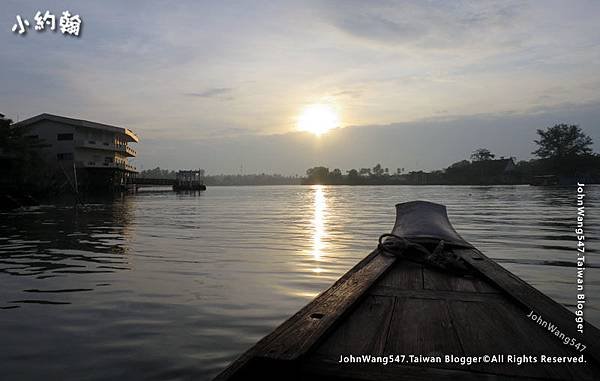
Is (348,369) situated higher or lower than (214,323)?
higher

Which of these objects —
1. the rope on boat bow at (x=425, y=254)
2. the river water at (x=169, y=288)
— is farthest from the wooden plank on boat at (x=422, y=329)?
the river water at (x=169, y=288)

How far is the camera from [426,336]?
2.80 meters

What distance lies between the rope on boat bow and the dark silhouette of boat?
36 centimetres

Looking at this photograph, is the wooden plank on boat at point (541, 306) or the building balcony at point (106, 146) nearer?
the wooden plank on boat at point (541, 306)

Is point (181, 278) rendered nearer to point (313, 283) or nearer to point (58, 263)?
point (313, 283)

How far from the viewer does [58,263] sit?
861 centimetres

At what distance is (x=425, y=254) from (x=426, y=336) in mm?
2971

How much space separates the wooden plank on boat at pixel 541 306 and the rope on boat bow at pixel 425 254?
0.75ft

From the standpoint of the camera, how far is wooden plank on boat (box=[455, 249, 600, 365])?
2719 mm

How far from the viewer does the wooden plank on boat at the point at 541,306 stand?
2.72m

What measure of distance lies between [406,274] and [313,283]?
7.77ft

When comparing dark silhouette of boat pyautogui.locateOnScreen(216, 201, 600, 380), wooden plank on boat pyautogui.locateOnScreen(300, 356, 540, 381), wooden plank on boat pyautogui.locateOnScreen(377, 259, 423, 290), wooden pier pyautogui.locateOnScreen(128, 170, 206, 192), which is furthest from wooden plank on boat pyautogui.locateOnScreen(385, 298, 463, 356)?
wooden pier pyautogui.locateOnScreen(128, 170, 206, 192)

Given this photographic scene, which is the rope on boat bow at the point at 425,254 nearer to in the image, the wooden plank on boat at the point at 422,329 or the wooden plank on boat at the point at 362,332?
the wooden plank on boat at the point at 422,329

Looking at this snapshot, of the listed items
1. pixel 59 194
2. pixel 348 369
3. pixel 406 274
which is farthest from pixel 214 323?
pixel 59 194
